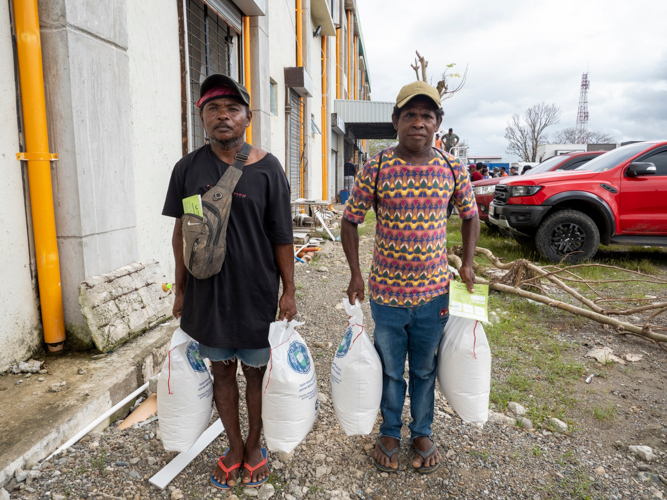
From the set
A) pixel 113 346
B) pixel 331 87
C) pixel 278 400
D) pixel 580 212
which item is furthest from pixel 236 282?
pixel 331 87

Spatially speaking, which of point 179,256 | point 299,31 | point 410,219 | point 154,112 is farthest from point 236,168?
point 299,31

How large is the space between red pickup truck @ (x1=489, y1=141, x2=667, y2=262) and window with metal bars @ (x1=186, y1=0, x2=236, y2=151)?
4757 millimetres

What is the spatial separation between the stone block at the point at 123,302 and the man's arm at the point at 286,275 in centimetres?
159

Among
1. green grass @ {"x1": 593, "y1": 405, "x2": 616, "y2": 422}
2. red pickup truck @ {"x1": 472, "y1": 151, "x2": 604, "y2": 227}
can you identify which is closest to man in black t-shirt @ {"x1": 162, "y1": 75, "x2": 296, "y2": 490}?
green grass @ {"x1": 593, "y1": 405, "x2": 616, "y2": 422}

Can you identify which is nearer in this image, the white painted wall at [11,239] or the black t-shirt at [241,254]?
the black t-shirt at [241,254]

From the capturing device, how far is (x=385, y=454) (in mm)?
2266

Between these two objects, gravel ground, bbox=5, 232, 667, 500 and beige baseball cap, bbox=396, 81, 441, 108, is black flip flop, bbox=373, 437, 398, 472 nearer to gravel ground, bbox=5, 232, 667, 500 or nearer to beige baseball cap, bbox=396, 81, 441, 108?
gravel ground, bbox=5, 232, 667, 500

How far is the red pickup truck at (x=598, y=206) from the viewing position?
640 centimetres

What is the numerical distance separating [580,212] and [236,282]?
6.17m

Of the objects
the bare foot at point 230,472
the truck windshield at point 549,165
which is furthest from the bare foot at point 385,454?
the truck windshield at point 549,165

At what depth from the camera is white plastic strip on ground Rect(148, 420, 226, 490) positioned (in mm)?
2104

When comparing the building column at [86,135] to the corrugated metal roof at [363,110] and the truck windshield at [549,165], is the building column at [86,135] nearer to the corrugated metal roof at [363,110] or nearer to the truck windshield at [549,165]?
the truck windshield at [549,165]

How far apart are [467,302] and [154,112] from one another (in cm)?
319

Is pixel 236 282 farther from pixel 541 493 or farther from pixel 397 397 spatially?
pixel 541 493
